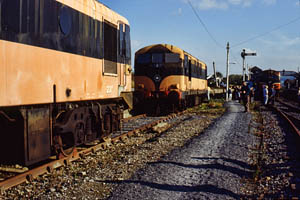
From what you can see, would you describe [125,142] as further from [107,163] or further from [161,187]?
[161,187]

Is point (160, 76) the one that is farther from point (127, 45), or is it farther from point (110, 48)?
point (110, 48)

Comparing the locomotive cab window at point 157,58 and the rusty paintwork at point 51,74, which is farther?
the locomotive cab window at point 157,58

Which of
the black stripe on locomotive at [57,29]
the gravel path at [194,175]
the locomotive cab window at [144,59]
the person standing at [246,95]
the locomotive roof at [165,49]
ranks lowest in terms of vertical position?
the gravel path at [194,175]

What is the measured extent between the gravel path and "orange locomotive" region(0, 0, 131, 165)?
5.71 feet

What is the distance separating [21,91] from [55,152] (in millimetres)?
1856

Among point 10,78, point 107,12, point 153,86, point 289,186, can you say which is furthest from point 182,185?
point 153,86

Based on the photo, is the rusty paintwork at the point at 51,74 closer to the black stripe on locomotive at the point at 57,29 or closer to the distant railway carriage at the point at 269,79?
the black stripe on locomotive at the point at 57,29

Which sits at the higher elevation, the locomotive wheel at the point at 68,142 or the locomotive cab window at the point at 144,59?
the locomotive cab window at the point at 144,59

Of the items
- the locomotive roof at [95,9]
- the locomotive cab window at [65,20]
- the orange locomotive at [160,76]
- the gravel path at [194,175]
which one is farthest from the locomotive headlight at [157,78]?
the locomotive cab window at [65,20]

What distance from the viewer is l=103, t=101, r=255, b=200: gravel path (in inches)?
195

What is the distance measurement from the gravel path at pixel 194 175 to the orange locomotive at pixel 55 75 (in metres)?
1.74

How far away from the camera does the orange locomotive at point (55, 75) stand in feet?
17.0

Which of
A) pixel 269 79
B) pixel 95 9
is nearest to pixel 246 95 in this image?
pixel 95 9

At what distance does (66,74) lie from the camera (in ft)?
22.0
